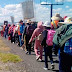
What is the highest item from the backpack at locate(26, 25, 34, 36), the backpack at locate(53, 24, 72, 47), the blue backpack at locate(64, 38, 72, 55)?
the backpack at locate(53, 24, 72, 47)

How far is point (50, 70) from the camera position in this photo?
7309mm

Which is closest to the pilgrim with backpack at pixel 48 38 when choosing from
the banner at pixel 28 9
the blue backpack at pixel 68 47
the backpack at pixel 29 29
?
the blue backpack at pixel 68 47

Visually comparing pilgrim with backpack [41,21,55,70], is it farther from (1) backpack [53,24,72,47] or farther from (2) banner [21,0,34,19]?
(2) banner [21,0,34,19]

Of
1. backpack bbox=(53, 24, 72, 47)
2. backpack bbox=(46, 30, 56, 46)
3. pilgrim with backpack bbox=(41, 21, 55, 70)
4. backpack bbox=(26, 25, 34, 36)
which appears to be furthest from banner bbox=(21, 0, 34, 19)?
backpack bbox=(53, 24, 72, 47)

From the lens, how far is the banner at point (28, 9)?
754 inches

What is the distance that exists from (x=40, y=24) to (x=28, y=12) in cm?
1090

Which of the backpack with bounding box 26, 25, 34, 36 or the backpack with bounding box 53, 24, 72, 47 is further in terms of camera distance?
the backpack with bounding box 26, 25, 34, 36

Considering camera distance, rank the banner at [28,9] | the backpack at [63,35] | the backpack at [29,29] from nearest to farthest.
Answer: 1. the backpack at [63,35]
2. the backpack at [29,29]
3. the banner at [28,9]

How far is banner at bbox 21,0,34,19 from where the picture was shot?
62.8 feet

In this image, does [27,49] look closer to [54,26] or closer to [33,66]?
[33,66]

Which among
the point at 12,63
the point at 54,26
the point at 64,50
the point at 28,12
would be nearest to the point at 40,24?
the point at 54,26

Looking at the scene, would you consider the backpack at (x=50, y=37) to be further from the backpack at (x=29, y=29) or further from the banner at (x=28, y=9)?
the banner at (x=28, y=9)

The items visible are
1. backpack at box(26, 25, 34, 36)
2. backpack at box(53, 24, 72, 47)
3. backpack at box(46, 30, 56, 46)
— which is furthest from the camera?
backpack at box(26, 25, 34, 36)

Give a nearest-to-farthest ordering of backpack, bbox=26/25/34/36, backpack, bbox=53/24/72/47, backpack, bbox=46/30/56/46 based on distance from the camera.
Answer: backpack, bbox=53/24/72/47, backpack, bbox=46/30/56/46, backpack, bbox=26/25/34/36
